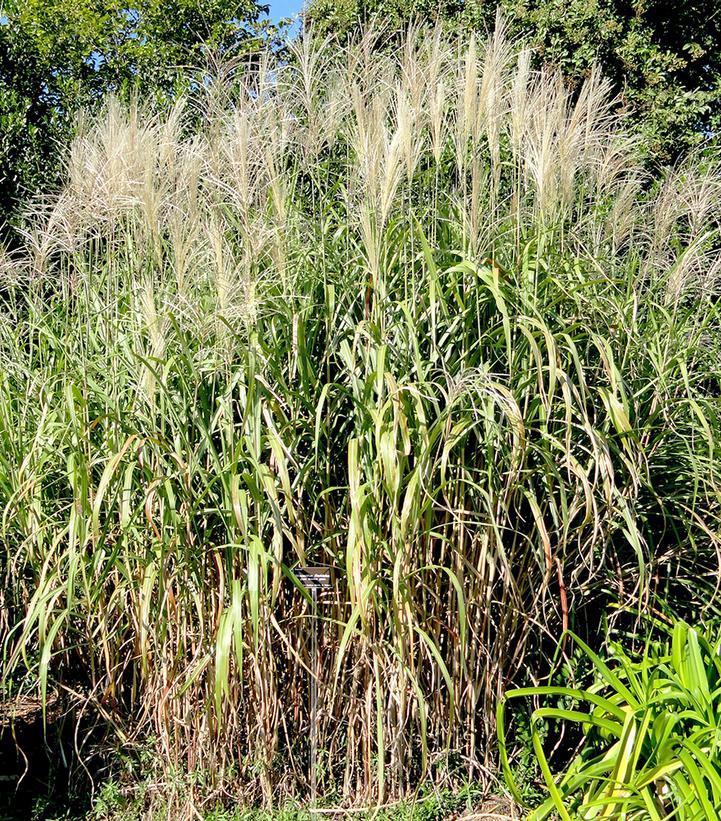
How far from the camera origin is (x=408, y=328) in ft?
8.75

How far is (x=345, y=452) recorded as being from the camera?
2.80 m

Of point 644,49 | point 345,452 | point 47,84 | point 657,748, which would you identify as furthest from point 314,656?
point 644,49

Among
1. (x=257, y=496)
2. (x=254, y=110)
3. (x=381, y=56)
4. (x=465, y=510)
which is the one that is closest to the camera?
(x=257, y=496)

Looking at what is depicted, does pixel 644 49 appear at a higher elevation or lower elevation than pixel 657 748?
higher

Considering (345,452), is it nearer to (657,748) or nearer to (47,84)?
(657,748)

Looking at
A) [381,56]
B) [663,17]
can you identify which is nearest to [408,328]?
[381,56]

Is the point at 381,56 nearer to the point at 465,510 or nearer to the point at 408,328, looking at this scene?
the point at 408,328

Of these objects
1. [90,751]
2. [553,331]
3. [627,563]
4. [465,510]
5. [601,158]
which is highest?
[601,158]

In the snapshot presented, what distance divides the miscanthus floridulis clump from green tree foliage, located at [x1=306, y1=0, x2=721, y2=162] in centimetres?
396

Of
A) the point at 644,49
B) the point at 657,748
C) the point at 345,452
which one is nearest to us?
the point at 657,748

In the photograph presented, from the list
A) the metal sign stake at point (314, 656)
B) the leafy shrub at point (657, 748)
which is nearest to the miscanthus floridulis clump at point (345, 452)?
the metal sign stake at point (314, 656)

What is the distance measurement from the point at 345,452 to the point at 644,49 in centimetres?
576

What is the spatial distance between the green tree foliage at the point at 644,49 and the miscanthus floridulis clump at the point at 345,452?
3.96 meters

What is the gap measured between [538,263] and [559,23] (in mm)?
5525
